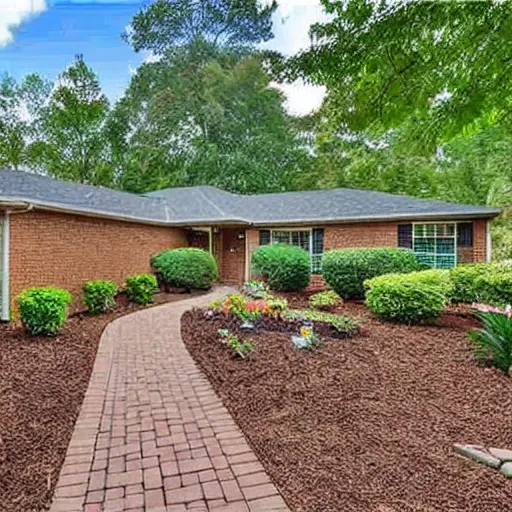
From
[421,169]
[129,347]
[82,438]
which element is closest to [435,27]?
[82,438]

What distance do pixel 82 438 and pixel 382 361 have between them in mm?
4145

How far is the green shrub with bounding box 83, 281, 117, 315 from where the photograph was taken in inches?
405

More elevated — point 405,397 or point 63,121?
point 63,121

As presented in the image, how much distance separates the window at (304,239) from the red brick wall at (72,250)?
4.69 m

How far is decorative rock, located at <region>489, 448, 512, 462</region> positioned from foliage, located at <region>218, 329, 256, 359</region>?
328 cm

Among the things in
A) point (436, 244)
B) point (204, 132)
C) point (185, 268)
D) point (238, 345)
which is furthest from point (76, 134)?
point (238, 345)

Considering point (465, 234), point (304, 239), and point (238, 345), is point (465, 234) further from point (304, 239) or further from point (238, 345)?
point (238, 345)

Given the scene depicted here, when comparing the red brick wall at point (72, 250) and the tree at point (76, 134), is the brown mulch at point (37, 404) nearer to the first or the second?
the red brick wall at point (72, 250)

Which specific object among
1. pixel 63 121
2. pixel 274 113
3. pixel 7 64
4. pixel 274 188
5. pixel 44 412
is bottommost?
pixel 44 412

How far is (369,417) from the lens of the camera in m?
4.07

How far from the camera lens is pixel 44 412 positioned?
436cm

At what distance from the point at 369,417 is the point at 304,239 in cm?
1216

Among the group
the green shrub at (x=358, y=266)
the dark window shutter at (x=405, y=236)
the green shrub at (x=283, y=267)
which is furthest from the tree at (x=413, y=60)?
the dark window shutter at (x=405, y=236)

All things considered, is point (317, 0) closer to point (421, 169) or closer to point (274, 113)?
point (421, 169)
